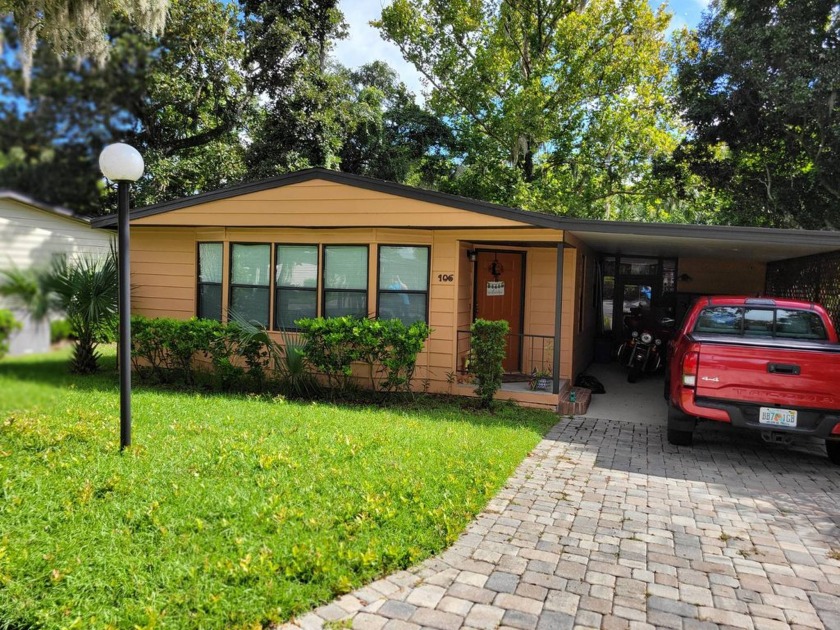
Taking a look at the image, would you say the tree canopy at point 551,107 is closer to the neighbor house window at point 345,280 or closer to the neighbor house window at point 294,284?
the neighbor house window at point 294,284

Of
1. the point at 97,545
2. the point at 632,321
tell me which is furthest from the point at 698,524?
the point at 632,321

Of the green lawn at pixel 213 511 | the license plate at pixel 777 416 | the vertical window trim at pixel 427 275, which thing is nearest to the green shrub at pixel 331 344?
the vertical window trim at pixel 427 275

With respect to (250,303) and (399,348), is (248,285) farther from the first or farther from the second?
(399,348)

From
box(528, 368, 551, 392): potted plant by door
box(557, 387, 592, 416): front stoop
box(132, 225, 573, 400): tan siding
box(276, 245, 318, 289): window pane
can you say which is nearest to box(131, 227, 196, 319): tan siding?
box(132, 225, 573, 400): tan siding

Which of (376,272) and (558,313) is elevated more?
(376,272)

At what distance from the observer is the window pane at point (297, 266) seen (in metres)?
9.02

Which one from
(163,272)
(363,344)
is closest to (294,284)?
(363,344)

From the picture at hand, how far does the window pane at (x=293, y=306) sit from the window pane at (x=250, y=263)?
41 cm

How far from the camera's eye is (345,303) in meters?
8.91

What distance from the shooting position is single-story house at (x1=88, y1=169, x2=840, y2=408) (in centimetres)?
798

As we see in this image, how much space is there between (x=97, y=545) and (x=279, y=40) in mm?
16766

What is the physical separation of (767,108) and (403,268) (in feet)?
40.9

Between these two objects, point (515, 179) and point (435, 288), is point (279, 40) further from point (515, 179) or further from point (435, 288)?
point (435, 288)

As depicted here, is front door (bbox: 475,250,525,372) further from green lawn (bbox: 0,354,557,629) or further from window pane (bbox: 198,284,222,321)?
window pane (bbox: 198,284,222,321)
